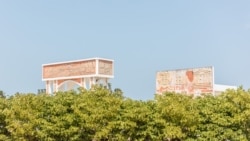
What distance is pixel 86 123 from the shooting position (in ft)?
44.7

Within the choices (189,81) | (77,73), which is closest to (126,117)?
(189,81)

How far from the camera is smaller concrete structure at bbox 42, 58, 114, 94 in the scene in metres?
20.8

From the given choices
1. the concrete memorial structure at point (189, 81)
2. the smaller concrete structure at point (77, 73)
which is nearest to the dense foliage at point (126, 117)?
the concrete memorial structure at point (189, 81)

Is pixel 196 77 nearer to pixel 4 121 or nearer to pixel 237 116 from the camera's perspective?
pixel 237 116

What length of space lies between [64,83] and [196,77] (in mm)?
6957

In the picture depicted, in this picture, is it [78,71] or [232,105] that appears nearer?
[232,105]

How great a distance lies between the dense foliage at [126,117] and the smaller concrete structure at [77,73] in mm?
5558

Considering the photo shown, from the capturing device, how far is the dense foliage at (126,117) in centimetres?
1286

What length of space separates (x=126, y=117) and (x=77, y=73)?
8.42 meters

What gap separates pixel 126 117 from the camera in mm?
13438

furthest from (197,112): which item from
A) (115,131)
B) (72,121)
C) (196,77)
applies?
(196,77)

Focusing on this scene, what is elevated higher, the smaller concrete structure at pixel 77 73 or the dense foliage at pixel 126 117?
the smaller concrete structure at pixel 77 73

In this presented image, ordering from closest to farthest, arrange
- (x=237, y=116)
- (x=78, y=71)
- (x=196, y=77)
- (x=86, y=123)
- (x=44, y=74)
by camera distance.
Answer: (x=237, y=116)
(x=86, y=123)
(x=196, y=77)
(x=78, y=71)
(x=44, y=74)

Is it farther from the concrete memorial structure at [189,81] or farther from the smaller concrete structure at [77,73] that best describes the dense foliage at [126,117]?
the smaller concrete structure at [77,73]
